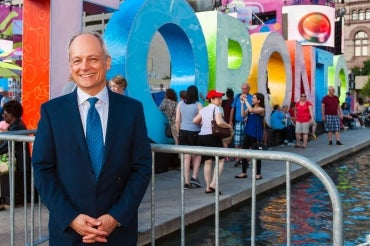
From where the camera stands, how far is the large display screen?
3034 centimetres

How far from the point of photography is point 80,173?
2.50 meters

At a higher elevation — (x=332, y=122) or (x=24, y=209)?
(x=332, y=122)

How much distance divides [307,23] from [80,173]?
29886mm

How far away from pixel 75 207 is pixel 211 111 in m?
5.09

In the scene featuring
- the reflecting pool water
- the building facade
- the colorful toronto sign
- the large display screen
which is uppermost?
the building facade

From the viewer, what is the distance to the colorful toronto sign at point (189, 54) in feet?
29.0

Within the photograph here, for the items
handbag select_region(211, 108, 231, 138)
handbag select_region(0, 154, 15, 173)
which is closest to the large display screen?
handbag select_region(211, 108, 231, 138)

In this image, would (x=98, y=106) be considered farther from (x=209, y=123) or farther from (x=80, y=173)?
(x=209, y=123)

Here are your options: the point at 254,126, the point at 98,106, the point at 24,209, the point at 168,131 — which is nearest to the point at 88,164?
the point at 98,106

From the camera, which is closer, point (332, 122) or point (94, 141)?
point (94, 141)

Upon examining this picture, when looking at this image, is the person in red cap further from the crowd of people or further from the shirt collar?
the shirt collar

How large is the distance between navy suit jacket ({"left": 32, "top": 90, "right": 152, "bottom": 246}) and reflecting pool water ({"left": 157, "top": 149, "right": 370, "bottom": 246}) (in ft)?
9.98

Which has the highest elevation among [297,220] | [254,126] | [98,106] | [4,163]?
[98,106]

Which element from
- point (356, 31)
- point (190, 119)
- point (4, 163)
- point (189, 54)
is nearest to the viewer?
point (4, 163)
